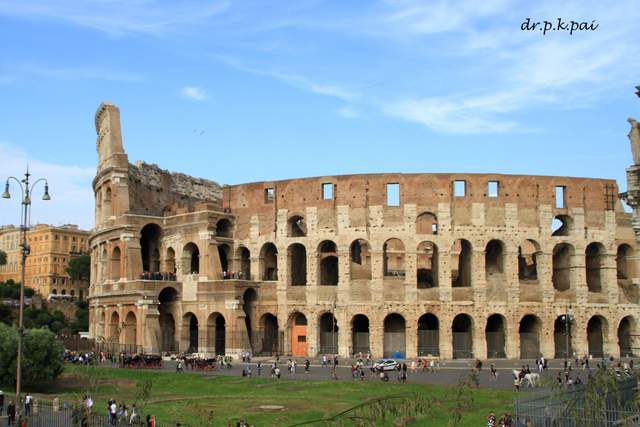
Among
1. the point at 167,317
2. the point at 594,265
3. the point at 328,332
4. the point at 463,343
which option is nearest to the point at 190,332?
the point at 167,317

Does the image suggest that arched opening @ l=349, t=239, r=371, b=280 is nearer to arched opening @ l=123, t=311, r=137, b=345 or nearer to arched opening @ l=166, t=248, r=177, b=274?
arched opening @ l=166, t=248, r=177, b=274

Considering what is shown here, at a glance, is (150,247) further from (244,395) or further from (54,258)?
(54,258)

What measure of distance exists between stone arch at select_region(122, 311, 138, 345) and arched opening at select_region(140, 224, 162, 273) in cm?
542

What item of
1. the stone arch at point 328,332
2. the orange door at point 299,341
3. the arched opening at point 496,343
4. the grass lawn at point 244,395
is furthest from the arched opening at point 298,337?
the grass lawn at point 244,395

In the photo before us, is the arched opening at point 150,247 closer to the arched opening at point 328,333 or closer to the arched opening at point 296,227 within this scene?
the arched opening at point 296,227

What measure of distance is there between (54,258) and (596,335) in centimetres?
8346

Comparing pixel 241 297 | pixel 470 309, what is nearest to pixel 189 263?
pixel 241 297

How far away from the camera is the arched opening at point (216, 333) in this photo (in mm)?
51812

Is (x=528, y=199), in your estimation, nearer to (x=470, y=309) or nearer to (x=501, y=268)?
(x=501, y=268)

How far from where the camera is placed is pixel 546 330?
48875 millimetres

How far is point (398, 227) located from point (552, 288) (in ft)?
35.9

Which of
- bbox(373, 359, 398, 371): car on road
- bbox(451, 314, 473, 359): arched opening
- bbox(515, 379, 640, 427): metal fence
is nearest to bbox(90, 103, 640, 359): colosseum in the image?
bbox(451, 314, 473, 359): arched opening

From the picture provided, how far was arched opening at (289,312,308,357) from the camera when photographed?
5103 centimetres

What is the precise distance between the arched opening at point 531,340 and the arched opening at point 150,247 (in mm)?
27673
